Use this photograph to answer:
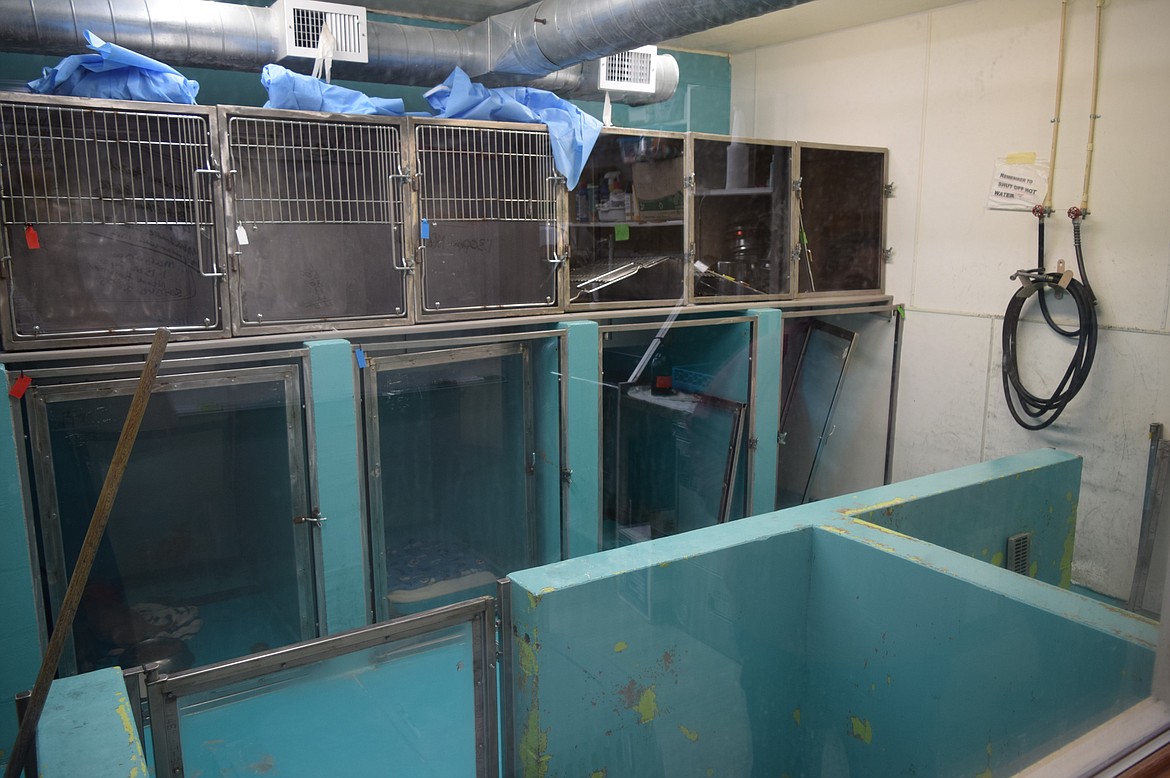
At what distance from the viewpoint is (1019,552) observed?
2.19 m

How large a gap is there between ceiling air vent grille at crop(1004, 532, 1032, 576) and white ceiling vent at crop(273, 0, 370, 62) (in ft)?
7.85

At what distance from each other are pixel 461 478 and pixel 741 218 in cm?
146

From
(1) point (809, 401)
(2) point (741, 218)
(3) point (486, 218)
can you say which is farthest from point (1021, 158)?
(3) point (486, 218)

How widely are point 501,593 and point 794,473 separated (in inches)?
84.0

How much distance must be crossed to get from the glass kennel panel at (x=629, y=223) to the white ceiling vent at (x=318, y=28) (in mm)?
827

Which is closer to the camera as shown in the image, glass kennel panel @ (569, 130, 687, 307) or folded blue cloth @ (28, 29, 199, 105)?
folded blue cloth @ (28, 29, 199, 105)

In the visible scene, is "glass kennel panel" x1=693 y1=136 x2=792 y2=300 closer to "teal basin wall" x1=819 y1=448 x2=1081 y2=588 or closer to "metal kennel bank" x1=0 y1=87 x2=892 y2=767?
"metal kennel bank" x1=0 y1=87 x2=892 y2=767

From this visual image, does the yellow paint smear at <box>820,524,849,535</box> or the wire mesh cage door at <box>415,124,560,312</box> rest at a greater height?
the wire mesh cage door at <box>415,124,560,312</box>

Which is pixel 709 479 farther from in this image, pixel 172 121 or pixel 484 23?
pixel 172 121

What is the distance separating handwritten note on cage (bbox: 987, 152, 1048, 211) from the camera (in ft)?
8.68

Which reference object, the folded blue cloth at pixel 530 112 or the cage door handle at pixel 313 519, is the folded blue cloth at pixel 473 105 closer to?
the folded blue cloth at pixel 530 112

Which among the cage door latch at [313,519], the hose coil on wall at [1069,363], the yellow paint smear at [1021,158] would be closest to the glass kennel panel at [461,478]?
the cage door latch at [313,519]

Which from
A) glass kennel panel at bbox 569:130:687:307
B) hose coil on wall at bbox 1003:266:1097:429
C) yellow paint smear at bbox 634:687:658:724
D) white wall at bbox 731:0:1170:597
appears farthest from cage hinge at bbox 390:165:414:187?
hose coil on wall at bbox 1003:266:1097:429

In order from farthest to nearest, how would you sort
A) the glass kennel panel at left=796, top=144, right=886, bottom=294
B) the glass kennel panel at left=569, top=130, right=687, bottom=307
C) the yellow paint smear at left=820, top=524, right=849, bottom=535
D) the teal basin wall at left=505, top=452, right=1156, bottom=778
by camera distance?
the glass kennel panel at left=796, top=144, right=886, bottom=294 → the glass kennel panel at left=569, top=130, right=687, bottom=307 → the yellow paint smear at left=820, top=524, right=849, bottom=535 → the teal basin wall at left=505, top=452, right=1156, bottom=778
